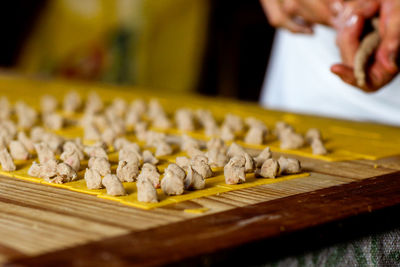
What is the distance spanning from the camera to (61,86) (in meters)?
1.79

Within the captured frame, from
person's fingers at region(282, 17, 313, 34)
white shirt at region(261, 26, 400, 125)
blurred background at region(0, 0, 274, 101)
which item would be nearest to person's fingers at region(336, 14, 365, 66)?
person's fingers at region(282, 17, 313, 34)

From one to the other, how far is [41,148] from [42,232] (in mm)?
289

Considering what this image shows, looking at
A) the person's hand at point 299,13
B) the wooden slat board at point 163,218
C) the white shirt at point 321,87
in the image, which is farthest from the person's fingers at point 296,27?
the wooden slat board at point 163,218

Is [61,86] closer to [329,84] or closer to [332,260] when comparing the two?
[329,84]

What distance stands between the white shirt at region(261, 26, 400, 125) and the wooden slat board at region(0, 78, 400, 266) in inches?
33.0

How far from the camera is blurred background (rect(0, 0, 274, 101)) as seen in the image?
313cm

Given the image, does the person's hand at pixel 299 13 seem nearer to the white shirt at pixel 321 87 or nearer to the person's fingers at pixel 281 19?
the person's fingers at pixel 281 19

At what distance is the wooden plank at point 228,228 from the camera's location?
19.2 inches

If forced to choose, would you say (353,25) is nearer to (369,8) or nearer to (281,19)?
(369,8)

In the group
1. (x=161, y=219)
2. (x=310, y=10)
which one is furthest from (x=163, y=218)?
(x=310, y=10)

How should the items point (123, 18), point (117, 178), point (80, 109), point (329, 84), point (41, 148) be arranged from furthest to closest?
point (123, 18)
point (329, 84)
point (80, 109)
point (41, 148)
point (117, 178)

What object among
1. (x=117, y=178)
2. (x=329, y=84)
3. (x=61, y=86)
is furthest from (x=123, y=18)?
(x=117, y=178)

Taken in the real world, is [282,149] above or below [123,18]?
below

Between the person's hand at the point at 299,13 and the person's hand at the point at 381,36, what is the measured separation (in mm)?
60
